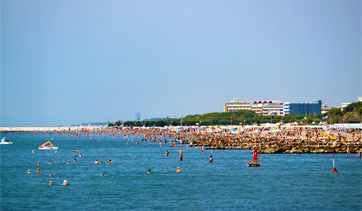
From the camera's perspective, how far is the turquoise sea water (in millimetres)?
34281

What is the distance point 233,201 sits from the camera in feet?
116

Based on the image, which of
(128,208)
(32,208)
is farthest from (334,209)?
(32,208)

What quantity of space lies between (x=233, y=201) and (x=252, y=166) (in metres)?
23.0

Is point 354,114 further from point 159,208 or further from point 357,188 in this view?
point 159,208

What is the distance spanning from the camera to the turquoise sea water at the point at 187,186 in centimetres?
3428

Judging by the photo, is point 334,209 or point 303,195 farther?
point 303,195

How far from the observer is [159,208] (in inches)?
1292

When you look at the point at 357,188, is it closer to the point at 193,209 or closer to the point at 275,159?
the point at 193,209

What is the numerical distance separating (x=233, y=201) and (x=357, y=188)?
44.2 feet

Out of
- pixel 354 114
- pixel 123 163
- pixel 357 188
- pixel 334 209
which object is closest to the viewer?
pixel 334 209

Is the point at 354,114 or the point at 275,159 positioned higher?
the point at 354,114

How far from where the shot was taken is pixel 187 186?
1684 inches

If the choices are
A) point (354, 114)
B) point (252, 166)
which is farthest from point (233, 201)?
point (354, 114)

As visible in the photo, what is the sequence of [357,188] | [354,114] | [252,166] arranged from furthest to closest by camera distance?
[354,114]
[252,166]
[357,188]
